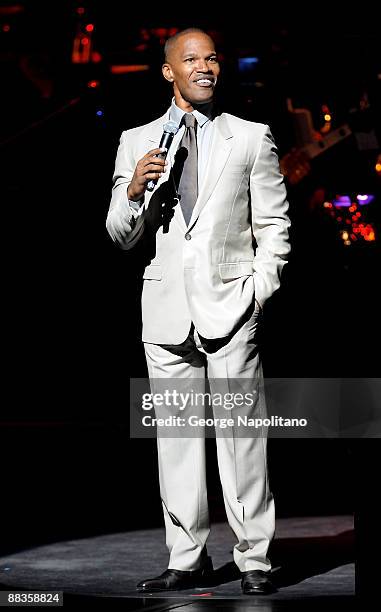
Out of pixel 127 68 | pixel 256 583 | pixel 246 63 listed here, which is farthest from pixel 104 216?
pixel 256 583

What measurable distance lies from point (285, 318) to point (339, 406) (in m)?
1.95

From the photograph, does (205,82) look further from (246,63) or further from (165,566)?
(246,63)

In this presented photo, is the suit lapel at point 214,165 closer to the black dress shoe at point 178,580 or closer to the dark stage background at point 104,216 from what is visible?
the black dress shoe at point 178,580

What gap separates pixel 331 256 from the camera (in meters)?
8.88

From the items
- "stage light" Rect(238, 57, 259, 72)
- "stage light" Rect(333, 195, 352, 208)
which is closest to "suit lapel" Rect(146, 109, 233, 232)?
"stage light" Rect(238, 57, 259, 72)

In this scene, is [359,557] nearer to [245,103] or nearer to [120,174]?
[120,174]

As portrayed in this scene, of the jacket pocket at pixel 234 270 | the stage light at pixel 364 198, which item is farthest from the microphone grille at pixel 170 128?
the stage light at pixel 364 198

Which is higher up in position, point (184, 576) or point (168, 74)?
point (168, 74)

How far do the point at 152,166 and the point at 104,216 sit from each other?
5.30m

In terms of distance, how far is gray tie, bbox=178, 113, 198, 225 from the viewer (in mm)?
3543

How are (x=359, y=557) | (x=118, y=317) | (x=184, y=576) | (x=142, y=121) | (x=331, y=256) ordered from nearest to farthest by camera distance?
(x=359, y=557)
(x=184, y=576)
(x=142, y=121)
(x=331, y=256)
(x=118, y=317)

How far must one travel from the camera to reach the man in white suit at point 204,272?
11.3ft

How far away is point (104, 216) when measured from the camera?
8.54 m

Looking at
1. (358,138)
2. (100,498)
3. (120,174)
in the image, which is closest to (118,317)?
(358,138)
